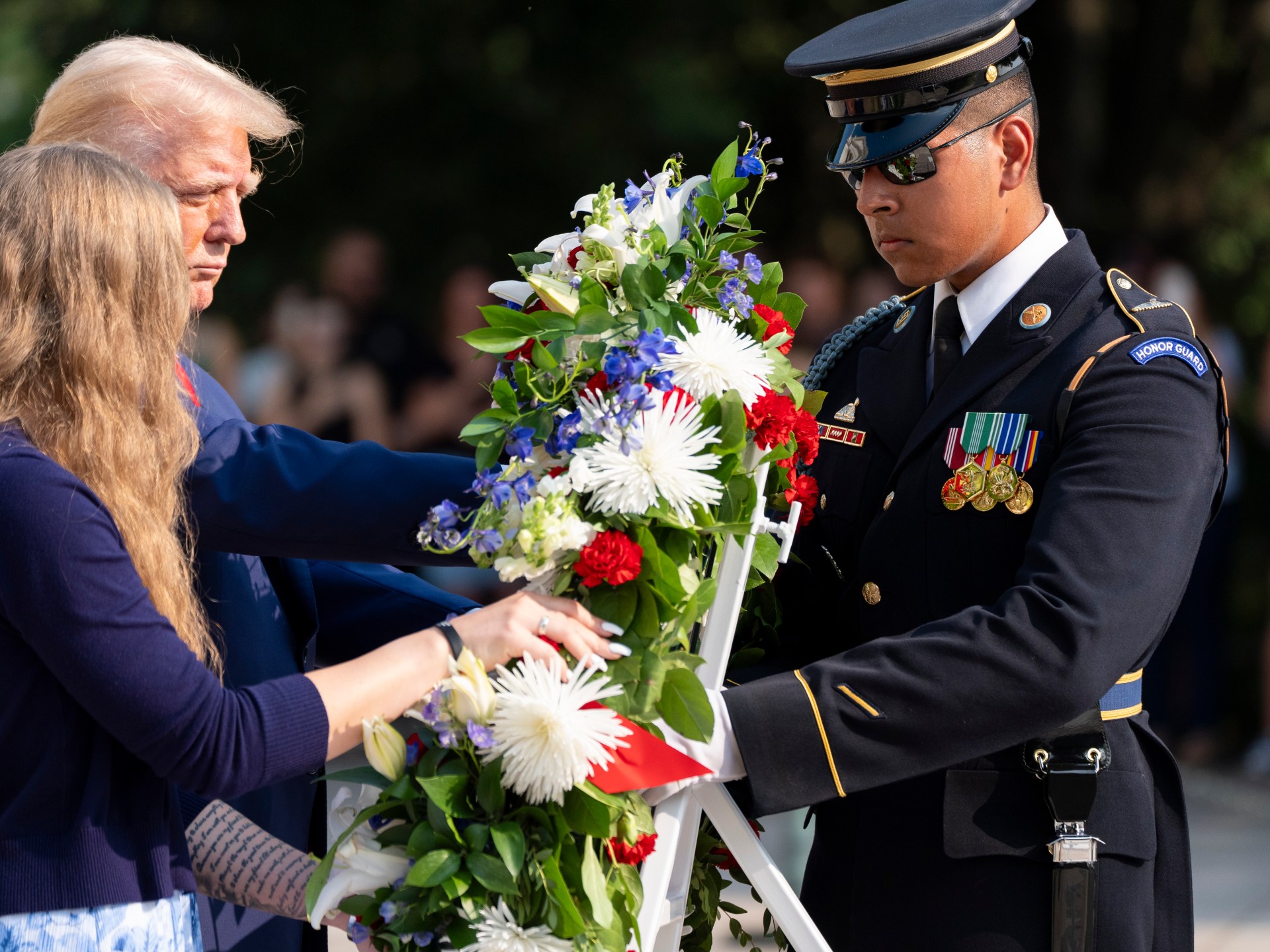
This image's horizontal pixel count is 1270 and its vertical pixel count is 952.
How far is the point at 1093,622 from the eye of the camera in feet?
6.23

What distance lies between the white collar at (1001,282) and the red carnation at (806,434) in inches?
14.9

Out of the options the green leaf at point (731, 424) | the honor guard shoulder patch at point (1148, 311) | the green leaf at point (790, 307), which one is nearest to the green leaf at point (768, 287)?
the green leaf at point (790, 307)

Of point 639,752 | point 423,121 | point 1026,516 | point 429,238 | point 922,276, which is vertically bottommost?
point 429,238

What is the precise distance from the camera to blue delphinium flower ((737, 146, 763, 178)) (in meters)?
1.96

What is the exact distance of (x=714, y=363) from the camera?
72.7 inches

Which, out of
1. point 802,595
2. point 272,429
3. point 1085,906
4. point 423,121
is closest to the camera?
point 1085,906

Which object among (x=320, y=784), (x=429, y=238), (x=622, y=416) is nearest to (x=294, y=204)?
(x=429, y=238)

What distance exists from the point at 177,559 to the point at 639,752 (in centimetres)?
63

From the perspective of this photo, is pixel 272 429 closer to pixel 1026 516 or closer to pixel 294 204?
pixel 1026 516

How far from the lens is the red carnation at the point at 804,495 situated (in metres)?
2.14

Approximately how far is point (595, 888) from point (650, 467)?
51 cm

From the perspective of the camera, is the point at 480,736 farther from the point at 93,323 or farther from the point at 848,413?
the point at 848,413

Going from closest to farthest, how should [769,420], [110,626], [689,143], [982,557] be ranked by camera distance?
[110,626] < [769,420] < [982,557] < [689,143]

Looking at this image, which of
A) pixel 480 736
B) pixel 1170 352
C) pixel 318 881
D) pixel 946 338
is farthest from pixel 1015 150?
pixel 318 881
